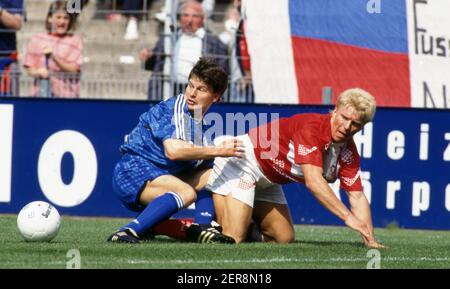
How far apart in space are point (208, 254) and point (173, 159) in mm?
1174

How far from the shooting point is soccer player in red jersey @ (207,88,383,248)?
8.77 metres

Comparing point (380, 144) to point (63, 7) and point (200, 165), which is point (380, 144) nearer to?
point (200, 165)

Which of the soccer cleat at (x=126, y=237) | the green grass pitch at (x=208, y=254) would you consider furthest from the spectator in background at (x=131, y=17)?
the soccer cleat at (x=126, y=237)

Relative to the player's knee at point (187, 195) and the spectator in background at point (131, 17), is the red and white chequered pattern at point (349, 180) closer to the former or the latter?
the player's knee at point (187, 195)

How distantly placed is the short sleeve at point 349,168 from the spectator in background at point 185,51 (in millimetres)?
4674

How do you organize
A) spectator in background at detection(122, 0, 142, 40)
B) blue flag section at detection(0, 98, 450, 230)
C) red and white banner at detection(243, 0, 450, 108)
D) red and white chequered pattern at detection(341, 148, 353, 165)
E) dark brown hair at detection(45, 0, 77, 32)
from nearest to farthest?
red and white chequered pattern at detection(341, 148, 353, 165) < blue flag section at detection(0, 98, 450, 230) < red and white banner at detection(243, 0, 450, 108) < dark brown hair at detection(45, 0, 77, 32) < spectator in background at detection(122, 0, 142, 40)

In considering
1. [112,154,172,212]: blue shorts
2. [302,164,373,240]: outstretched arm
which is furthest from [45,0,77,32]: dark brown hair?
[302,164,373,240]: outstretched arm

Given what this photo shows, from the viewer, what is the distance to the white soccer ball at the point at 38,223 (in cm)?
890

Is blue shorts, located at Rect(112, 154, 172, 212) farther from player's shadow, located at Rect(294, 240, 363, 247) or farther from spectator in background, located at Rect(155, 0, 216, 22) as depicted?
spectator in background, located at Rect(155, 0, 216, 22)

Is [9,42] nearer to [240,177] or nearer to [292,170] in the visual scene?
[240,177]

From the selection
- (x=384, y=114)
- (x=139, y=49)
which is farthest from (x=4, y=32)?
(x=384, y=114)

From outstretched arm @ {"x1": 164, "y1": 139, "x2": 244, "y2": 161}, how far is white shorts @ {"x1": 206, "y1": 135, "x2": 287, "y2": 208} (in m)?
0.34

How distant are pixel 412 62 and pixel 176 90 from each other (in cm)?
276

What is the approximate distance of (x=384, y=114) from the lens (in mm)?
12508
